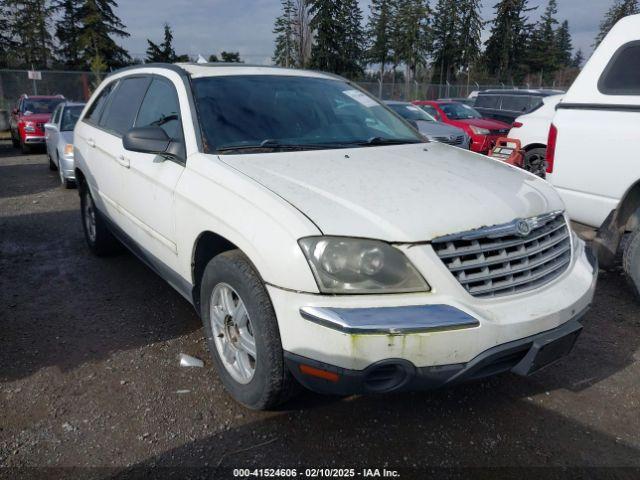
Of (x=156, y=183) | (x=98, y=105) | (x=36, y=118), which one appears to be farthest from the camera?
(x=36, y=118)

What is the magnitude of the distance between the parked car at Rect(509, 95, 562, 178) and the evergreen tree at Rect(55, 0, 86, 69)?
47971mm

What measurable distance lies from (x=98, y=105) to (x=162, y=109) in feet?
5.86

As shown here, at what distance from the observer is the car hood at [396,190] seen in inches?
88.7

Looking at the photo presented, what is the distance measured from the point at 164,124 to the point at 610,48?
3517 millimetres

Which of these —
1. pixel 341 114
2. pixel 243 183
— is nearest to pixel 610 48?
pixel 341 114

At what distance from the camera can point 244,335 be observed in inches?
104

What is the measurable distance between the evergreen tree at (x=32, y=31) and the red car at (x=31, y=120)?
36.3 meters

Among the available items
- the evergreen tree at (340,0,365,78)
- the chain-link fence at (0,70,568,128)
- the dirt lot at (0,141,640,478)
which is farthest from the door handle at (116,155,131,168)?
the evergreen tree at (340,0,365,78)

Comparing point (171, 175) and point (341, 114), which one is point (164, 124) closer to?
point (171, 175)

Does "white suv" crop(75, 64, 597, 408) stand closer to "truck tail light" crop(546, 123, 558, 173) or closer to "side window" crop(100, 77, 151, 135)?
"side window" crop(100, 77, 151, 135)

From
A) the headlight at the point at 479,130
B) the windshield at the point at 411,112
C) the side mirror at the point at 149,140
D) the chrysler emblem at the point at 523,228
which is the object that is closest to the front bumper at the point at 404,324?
the chrysler emblem at the point at 523,228

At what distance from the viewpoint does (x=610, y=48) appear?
420cm

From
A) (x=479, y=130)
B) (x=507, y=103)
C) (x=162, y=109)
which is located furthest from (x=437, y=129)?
(x=162, y=109)

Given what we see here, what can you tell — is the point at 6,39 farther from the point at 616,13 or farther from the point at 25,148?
the point at 616,13
